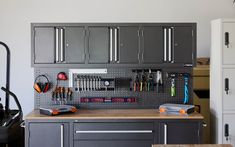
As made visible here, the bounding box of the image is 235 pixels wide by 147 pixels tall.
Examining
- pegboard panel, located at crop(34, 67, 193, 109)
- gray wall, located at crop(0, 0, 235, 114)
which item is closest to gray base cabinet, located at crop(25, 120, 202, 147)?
pegboard panel, located at crop(34, 67, 193, 109)

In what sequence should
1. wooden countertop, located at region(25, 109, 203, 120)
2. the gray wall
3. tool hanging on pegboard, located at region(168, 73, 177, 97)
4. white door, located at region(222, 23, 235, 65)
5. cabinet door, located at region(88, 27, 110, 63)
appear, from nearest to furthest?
1. wooden countertop, located at region(25, 109, 203, 120)
2. white door, located at region(222, 23, 235, 65)
3. cabinet door, located at region(88, 27, 110, 63)
4. tool hanging on pegboard, located at region(168, 73, 177, 97)
5. the gray wall

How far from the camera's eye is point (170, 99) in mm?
3574

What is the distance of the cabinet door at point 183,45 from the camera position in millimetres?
3455

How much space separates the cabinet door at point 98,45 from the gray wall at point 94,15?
950mm

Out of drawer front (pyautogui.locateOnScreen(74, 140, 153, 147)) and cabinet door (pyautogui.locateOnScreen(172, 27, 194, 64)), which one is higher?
cabinet door (pyautogui.locateOnScreen(172, 27, 194, 64))

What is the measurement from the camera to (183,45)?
3463 mm

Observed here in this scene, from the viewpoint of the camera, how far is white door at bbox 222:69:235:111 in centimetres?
331

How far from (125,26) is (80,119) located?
3.62 ft

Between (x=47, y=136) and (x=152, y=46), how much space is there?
4.74ft

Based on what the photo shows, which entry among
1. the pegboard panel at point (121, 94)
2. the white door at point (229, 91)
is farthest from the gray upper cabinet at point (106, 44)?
the white door at point (229, 91)

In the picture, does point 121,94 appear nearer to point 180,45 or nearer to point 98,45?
point 98,45

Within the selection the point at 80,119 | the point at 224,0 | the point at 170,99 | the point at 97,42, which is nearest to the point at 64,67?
the point at 97,42

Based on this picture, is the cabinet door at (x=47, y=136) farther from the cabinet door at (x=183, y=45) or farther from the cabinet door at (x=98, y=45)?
the cabinet door at (x=183, y=45)

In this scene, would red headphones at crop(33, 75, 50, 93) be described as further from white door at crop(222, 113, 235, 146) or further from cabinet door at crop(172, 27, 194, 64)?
white door at crop(222, 113, 235, 146)
